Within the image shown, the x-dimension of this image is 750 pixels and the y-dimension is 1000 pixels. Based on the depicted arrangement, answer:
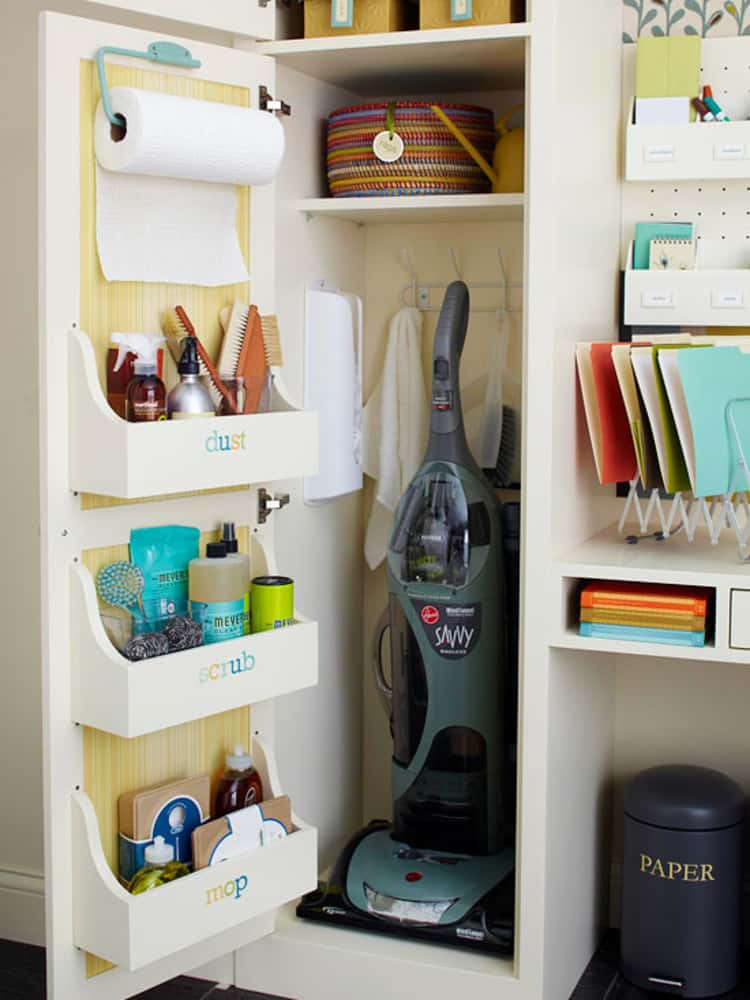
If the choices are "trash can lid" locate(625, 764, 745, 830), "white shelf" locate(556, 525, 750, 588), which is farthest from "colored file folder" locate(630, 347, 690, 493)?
"trash can lid" locate(625, 764, 745, 830)

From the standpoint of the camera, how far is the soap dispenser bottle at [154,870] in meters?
1.95

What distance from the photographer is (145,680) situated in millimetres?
1849

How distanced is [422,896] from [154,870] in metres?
0.67

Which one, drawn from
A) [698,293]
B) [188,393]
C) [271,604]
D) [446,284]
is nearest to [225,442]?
[188,393]

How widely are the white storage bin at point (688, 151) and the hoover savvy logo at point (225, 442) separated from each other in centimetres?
108

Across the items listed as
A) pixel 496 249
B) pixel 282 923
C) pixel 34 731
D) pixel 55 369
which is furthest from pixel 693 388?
pixel 34 731

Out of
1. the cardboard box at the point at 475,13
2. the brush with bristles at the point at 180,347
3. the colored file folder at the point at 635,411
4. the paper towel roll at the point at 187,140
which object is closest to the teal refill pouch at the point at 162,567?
the brush with bristles at the point at 180,347

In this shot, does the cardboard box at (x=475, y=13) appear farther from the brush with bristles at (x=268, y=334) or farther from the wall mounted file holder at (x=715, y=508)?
the wall mounted file holder at (x=715, y=508)

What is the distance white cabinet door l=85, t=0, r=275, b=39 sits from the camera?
1991 millimetres

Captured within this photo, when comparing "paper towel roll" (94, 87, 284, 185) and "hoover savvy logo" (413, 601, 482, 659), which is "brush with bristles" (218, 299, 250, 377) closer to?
"paper towel roll" (94, 87, 284, 185)

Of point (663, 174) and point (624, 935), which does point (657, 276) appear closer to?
point (663, 174)

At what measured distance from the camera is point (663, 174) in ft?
8.39

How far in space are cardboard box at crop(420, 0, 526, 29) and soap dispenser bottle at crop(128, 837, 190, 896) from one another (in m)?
1.50

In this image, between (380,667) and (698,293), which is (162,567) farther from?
(698,293)
